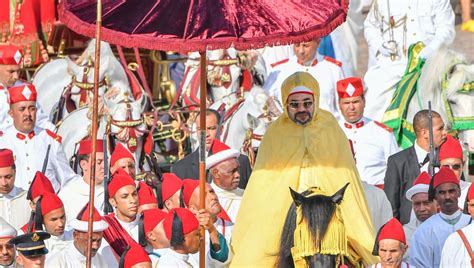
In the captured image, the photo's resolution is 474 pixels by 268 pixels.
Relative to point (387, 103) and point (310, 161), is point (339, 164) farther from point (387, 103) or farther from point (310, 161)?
point (387, 103)

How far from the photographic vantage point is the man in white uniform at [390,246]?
1553cm

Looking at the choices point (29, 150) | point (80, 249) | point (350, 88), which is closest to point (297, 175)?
point (80, 249)

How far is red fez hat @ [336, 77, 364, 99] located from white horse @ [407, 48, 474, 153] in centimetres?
109

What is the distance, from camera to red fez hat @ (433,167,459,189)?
1736 cm

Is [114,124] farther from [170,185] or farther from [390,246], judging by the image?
[390,246]

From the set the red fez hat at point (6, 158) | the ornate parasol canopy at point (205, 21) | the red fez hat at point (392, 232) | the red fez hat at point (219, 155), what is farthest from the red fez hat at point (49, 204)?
the red fez hat at point (392, 232)

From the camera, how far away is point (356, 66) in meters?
25.7

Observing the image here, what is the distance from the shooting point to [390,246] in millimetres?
15555

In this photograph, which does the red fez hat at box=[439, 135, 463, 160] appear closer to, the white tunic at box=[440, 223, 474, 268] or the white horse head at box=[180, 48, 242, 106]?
the white tunic at box=[440, 223, 474, 268]

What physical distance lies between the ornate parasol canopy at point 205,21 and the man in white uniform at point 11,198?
2831mm

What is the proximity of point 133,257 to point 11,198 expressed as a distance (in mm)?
3094

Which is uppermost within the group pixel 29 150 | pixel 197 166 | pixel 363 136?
pixel 363 136

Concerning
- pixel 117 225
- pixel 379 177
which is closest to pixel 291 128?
pixel 117 225

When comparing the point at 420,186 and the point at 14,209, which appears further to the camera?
the point at 14,209
